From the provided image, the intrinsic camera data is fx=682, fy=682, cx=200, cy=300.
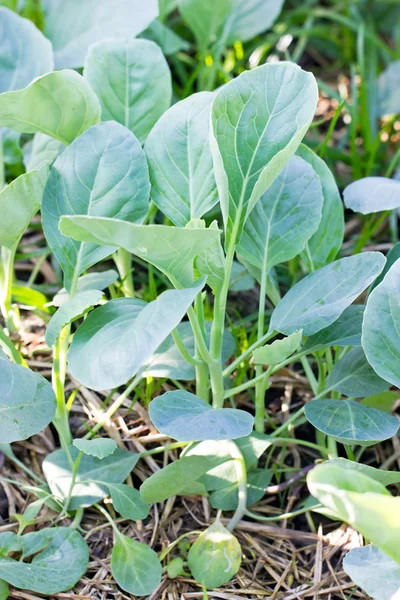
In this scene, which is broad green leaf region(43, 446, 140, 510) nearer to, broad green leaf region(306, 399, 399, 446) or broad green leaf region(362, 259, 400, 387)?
broad green leaf region(306, 399, 399, 446)

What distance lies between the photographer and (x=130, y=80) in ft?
3.62

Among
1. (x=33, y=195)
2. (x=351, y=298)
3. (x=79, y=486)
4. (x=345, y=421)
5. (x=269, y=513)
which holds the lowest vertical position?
(x=269, y=513)

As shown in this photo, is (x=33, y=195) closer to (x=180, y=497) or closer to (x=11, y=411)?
(x=11, y=411)

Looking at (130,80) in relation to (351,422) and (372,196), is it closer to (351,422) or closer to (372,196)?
(372,196)

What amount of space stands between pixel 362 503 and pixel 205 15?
4.09 feet

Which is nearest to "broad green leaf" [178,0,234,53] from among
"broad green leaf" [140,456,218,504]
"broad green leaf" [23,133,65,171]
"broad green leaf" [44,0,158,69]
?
"broad green leaf" [44,0,158,69]

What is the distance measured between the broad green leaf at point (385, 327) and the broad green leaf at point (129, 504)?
15.1 inches

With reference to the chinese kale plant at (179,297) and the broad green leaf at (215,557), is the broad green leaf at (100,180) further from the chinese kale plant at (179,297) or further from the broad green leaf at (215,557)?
the broad green leaf at (215,557)

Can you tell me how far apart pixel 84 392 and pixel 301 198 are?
495 mm

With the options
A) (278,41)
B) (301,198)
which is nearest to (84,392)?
(301,198)

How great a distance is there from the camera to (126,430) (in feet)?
3.72

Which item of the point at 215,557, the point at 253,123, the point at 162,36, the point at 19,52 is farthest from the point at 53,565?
the point at 162,36

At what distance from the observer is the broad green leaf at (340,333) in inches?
39.0

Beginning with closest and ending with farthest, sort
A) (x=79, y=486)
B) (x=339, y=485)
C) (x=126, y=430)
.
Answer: (x=339, y=485) → (x=79, y=486) → (x=126, y=430)
